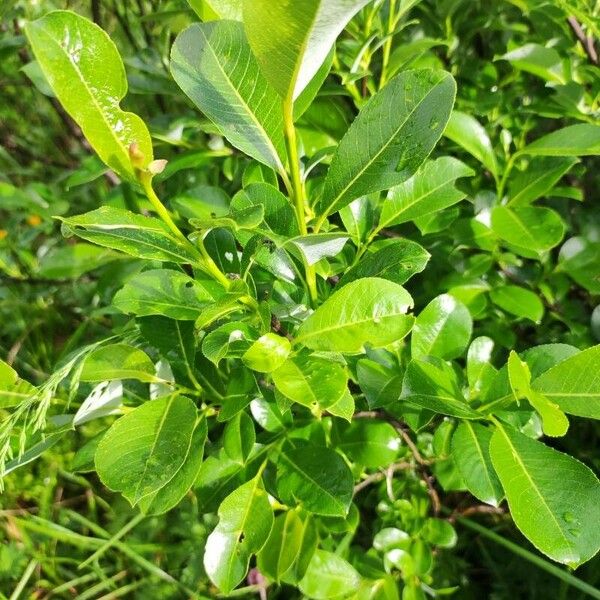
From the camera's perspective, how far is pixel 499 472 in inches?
25.6

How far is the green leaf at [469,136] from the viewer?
0.97 metres

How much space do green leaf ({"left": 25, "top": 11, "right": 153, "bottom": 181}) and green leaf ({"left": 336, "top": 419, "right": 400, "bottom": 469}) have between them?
0.59m

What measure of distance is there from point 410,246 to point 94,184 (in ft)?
4.96

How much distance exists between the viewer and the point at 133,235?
58cm

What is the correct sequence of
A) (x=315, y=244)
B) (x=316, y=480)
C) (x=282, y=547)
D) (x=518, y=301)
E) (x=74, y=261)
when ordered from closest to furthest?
(x=315, y=244)
(x=316, y=480)
(x=282, y=547)
(x=518, y=301)
(x=74, y=261)

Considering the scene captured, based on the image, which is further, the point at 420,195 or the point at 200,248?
the point at 420,195

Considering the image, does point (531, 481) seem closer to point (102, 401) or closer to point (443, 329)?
point (443, 329)

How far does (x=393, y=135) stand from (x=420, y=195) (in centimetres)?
22

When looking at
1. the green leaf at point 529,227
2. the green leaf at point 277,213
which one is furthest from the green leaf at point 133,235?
the green leaf at point 529,227

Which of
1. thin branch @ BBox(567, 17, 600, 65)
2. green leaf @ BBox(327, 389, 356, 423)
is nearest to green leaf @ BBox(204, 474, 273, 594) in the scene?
green leaf @ BBox(327, 389, 356, 423)

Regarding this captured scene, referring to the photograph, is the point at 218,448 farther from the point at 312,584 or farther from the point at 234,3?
the point at 234,3

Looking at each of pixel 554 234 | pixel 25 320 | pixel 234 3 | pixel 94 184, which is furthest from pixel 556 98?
pixel 25 320

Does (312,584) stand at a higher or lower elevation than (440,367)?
lower

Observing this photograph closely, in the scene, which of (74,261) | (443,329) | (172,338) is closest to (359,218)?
(443,329)
